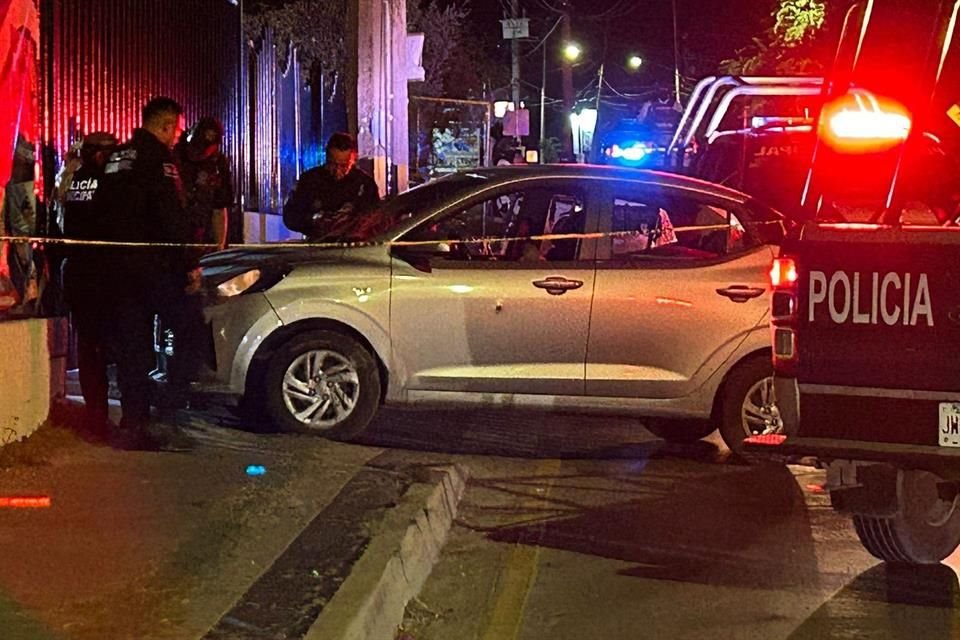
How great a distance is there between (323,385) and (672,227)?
2.43 meters

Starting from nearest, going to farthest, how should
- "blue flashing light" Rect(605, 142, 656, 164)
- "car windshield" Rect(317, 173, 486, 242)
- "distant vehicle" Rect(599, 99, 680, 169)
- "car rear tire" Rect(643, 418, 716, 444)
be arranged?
1. "car windshield" Rect(317, 173, 486, 242)
2. "car rear tire" Rect(643, 418, 716, 444)
3. "blue flashing light" Rect(605, 142, 656, 164)
4. "distant vehicle" Rect(599, 99, 680, 169)

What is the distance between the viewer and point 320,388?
812 cm

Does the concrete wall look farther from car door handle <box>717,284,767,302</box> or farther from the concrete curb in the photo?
car door handle <box>717,284,767,302</box>

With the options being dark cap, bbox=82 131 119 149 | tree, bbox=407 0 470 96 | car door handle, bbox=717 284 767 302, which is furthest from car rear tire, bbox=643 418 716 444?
tree, bbox=407 0 470 96

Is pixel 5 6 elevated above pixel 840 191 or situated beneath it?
elevated above

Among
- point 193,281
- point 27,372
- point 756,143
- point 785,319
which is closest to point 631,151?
point 756,143

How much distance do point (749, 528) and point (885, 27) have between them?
8.78 ft

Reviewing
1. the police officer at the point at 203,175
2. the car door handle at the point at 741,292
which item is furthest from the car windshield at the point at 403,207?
the police officer at the point at 203,175

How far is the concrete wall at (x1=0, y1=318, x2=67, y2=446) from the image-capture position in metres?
7.13

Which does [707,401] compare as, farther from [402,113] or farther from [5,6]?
[402,113]

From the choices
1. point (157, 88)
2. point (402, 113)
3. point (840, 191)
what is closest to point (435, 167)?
point (402, 113)

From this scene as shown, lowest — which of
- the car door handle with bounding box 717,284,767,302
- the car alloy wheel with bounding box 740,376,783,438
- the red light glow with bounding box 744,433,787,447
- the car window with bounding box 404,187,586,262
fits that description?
the car alloy wheel with bounding box 740,376,783,438

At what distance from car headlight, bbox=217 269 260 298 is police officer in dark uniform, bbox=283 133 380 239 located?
2267 mm

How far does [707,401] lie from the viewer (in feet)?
26.9
